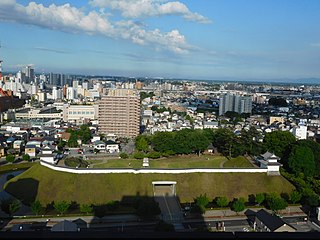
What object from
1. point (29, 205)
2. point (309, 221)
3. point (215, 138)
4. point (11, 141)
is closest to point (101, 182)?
point (29, 205)

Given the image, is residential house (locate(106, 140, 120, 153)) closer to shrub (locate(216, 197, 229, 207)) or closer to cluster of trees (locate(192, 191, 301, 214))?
cluster of trees (locate(192, 191, 301, 214))

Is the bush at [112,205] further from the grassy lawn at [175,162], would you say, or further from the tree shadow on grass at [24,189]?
the grassy lawn at [175,162]

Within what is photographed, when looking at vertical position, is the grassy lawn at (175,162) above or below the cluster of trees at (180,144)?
below

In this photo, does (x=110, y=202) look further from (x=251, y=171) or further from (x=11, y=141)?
(x=11, y=141)

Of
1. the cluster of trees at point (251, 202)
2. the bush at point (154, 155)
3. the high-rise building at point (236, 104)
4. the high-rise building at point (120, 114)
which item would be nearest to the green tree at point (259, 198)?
the cluster of trees at point (251, 202)

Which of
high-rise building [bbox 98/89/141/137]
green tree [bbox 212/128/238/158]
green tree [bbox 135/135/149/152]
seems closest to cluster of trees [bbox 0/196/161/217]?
green tree [bbox 212/128/238/158]

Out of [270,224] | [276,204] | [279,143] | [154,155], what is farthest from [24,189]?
[279,143]
